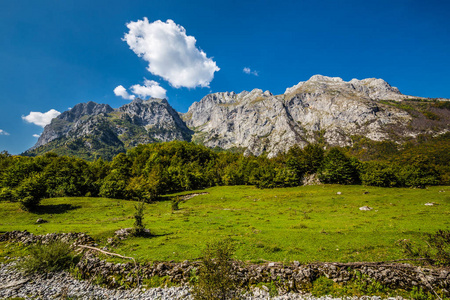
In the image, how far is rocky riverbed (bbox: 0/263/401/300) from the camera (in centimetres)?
1286

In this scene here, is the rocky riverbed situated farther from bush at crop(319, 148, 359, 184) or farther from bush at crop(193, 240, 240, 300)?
bush at crop(319, 148, 359, 184)

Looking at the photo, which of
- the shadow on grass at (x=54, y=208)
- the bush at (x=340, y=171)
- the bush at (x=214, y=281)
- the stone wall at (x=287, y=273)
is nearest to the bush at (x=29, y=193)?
the shadow on grass at (x=54, y=208)

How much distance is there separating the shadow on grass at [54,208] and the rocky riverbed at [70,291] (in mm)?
33580

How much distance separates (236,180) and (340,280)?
8550cm

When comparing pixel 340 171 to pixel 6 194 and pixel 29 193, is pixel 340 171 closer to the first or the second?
pixel 29 193

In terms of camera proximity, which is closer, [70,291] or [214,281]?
[214,281]

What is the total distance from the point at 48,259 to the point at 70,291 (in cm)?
470

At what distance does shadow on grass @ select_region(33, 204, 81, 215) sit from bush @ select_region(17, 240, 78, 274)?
109ft

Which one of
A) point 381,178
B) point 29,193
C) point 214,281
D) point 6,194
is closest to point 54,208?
point 29,193

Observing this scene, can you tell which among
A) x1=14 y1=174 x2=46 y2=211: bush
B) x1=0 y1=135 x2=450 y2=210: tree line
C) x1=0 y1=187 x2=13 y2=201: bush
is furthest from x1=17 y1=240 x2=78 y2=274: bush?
x1=0 y1=187 x2=13 y2=201: bush

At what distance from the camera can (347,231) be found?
74.9ft

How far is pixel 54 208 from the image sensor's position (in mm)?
44594

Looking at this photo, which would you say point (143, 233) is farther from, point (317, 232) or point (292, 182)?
point (292, 182)

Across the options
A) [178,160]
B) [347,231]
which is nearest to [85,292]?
[347,231]
